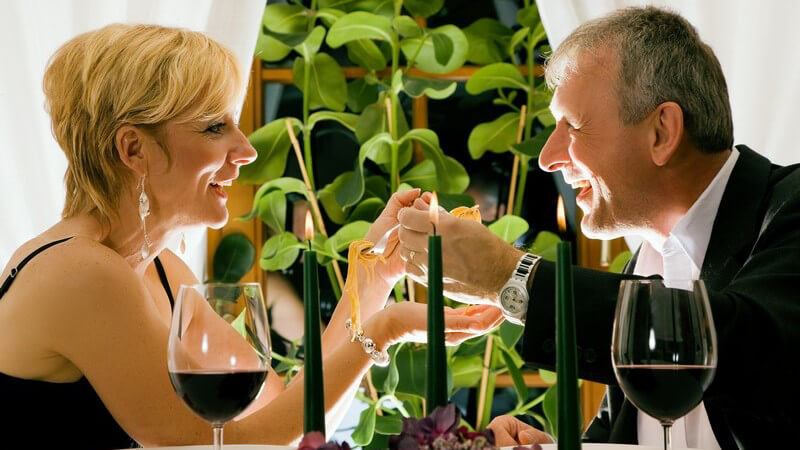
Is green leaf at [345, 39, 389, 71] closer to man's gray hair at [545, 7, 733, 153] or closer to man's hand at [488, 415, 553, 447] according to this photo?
man's gray hair at [545, 7, 733, 153]

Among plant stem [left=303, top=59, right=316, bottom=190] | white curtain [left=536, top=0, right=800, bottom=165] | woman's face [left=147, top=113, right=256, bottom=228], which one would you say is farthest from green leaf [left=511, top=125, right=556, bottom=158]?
woman's face [left=147, top=113, right=256, bottom=228]

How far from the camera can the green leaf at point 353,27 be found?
2.80 metres

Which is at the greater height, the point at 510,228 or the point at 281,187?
the point at 281,187

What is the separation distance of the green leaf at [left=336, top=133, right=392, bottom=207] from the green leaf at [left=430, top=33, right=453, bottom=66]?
0.93 ft

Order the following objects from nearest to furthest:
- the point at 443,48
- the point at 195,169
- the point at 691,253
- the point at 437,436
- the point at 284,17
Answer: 1. the point at 437,436
2. the point at 691,253
3. the point at 195,169
4. the point at 443,48
5. the point at 284,17

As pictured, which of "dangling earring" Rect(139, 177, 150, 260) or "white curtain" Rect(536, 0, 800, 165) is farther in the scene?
"white curtain" Rect(536, 0, 800, 165)

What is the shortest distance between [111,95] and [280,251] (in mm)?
1100

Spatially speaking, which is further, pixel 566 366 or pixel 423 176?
pixel 423 176

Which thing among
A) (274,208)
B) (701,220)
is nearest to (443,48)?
(274,208)

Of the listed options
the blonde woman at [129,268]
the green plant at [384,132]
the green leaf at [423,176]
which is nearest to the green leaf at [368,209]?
the green plant at [384,132]

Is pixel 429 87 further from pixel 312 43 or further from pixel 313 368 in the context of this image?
pixel 313 368

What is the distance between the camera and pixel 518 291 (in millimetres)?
1453

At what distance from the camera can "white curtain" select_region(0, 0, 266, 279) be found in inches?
102

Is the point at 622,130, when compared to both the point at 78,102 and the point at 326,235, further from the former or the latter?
the point at 326,235
